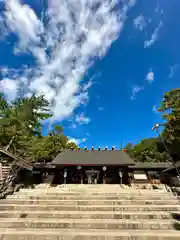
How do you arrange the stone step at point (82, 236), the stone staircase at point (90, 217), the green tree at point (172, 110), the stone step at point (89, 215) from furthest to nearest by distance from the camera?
the green tree at point (172, 110) → the stone step at point (89, 215) → the stone staircase at point (90, 217) → the stone step at point (82, 236)

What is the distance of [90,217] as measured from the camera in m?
6.66

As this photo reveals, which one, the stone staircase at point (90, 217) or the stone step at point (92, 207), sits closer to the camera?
the stone staircase at point (90, 217)

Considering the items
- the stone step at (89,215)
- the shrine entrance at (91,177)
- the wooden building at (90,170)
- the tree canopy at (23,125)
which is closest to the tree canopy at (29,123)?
the tree canopy at (23,125)

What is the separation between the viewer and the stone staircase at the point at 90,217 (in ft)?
16.7

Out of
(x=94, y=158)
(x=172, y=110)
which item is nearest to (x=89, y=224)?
(x=94, y=158)

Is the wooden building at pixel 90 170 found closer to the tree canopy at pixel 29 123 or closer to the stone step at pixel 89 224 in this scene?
the tree canopy at pixel 29 123

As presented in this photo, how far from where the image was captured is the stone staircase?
5.09 meters

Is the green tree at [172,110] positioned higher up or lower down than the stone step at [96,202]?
higher up

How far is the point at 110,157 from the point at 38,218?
37.2 ft

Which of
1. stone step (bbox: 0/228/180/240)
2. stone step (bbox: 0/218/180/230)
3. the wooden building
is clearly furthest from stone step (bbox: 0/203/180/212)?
the wooden building

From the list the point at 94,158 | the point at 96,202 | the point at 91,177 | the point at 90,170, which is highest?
the point at 94,158

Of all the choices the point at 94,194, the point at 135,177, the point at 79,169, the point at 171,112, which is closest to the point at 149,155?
the point at 135,177

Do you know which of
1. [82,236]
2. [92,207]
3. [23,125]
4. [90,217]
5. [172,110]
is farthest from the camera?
[23,125]

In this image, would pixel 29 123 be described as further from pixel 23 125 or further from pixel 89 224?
pixel 89 224
